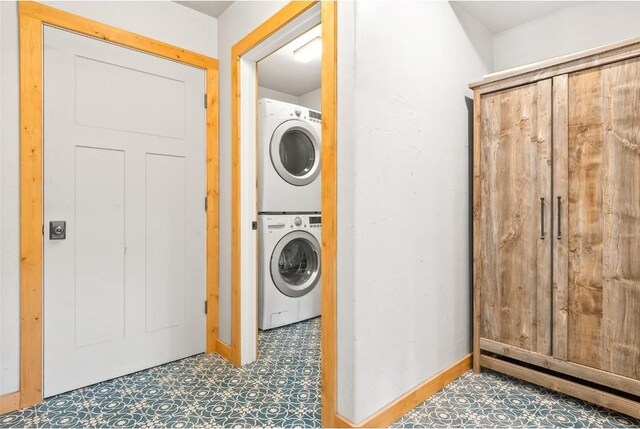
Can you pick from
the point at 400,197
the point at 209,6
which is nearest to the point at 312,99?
A: the point at 209,6

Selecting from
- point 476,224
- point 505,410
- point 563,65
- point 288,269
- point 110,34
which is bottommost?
point 505,410

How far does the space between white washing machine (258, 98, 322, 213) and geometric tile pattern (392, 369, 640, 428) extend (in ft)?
5.86

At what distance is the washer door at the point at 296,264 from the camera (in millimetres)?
2850

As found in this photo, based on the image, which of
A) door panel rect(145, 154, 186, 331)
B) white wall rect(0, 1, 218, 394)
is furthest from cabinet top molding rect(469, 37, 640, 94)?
white wall rect(0, 1, 218, 394)

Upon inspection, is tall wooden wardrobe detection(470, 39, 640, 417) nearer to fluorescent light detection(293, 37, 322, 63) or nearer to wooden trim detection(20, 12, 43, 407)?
fluorescent light detection(293, 37, 322, 63)

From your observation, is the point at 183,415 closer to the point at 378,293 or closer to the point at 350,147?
the point at 378,293

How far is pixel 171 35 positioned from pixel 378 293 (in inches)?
79.9

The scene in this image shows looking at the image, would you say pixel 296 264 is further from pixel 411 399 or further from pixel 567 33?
pixel 567 33

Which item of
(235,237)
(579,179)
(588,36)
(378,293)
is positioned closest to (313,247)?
(235,237)

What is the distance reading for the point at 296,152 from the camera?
308cm

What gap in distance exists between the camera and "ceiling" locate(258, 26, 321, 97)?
3.06m

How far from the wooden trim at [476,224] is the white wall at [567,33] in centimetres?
66
